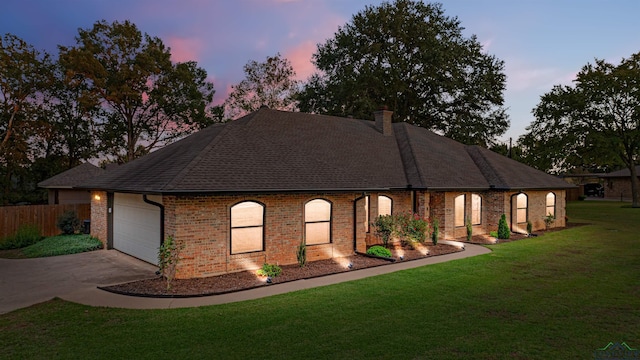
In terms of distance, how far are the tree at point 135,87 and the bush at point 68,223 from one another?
53.8 feet

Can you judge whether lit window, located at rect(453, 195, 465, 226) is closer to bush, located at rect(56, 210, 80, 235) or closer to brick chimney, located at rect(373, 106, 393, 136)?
brick chimney, located at rect(373, 106, 393, 136)

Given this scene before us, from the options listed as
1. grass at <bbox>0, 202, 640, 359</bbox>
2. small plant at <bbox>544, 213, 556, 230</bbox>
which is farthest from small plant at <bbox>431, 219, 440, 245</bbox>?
small plant at <bbox>544, 213, 556, 230</bbox>

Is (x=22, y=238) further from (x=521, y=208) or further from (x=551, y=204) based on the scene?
(x=551, y=204)

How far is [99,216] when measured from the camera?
58.1 feet

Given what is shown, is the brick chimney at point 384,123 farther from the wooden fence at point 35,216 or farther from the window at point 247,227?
the wooden fence at point 35,216

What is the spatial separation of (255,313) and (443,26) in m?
38.5

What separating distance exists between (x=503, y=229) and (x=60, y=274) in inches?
784

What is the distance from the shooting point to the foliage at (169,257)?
10383mm

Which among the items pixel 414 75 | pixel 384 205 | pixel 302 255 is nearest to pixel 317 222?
pixel 302 255

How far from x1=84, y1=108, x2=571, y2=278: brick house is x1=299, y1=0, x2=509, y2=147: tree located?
15.0 m

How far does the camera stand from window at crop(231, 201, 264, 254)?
39.5 ft

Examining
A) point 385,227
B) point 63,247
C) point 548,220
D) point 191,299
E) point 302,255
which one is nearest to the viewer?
point 191,299

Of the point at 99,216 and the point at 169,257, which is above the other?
the point at 99,216

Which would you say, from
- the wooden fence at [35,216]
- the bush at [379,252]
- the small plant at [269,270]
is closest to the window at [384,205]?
the bush at [379,252]
